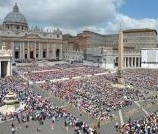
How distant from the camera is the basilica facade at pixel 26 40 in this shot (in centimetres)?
11875

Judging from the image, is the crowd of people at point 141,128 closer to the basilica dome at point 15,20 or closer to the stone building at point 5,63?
the stone building at point 5,63

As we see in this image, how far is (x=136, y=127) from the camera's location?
1100 inches

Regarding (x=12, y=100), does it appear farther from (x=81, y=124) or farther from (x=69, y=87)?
(x=69, y=87)

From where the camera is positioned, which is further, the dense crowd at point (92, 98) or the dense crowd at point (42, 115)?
the dense crowd at point (92, 98)

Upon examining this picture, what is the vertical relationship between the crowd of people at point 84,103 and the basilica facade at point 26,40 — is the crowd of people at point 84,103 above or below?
below

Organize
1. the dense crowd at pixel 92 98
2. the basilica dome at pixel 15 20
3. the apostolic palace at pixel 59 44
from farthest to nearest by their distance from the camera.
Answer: the basilica dome at pixel 15 20 < the apostolic palace at pixel 59 44 < the dense crowd at pixel 92 98

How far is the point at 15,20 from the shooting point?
139 m

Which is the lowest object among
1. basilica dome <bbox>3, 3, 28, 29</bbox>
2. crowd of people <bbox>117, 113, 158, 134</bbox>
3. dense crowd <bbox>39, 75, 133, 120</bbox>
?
crowd of people <bbox>117, 113, 158, 134</bbox>

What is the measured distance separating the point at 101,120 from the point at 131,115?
4.60 metres

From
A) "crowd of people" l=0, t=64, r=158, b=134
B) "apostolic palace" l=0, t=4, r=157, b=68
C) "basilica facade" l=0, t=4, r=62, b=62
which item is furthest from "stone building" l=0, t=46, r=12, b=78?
"basilica facade" l=0, t=4, r=62, b=62

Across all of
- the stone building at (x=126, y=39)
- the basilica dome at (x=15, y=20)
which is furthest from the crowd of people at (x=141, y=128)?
the basilica dome at (x=15, y=20)

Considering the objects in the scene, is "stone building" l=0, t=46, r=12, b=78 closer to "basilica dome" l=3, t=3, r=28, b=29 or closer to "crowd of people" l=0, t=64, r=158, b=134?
A: "crowd of people" l=0, t=64, r=158, b=134

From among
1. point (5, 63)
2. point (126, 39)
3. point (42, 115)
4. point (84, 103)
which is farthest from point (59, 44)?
point (42, 115)

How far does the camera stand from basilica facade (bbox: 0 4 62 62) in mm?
118750
